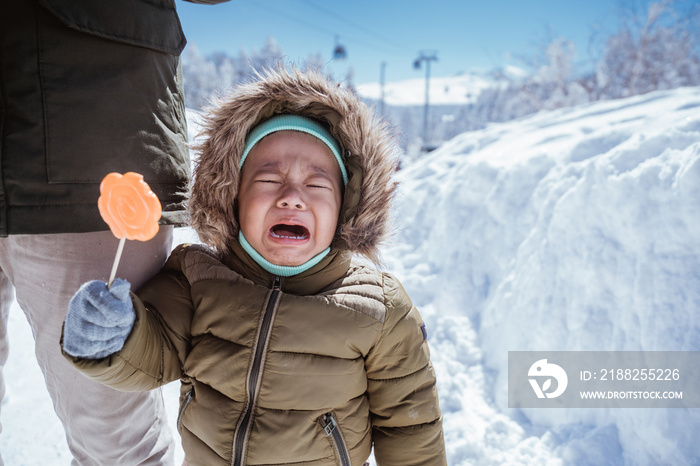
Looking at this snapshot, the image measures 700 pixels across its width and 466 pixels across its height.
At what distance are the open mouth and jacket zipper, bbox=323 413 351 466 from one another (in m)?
0.65

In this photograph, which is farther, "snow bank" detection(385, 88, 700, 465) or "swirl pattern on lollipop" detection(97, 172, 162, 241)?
"snow bank" detection(385, 88, 700, 465)

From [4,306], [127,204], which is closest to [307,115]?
[127,204]

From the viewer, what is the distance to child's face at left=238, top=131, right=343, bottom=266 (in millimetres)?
1449

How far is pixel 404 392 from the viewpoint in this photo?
1.51 metres

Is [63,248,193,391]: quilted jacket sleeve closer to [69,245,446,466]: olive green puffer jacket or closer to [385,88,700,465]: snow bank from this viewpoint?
[69,245,446,466]: olive green puffer jacket

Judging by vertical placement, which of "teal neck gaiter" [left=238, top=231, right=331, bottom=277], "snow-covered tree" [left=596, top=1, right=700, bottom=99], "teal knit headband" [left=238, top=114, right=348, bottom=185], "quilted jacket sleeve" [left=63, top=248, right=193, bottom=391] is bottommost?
"quilted jacket sleeve" [left=63, top=248, right=193, bottom=391]

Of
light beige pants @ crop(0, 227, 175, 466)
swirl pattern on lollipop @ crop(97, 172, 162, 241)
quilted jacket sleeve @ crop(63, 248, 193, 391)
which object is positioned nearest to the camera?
swirl pattern on lollipop @ crop(97, 172, 162, 241)

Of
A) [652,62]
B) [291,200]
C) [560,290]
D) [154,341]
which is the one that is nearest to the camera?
[154,341]

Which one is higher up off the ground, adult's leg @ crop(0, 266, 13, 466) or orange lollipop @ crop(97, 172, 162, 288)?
orange lollipop @ crop(97, 172, 162, 288)

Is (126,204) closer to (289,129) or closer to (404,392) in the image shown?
(289,129)

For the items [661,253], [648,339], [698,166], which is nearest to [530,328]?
[648,339]

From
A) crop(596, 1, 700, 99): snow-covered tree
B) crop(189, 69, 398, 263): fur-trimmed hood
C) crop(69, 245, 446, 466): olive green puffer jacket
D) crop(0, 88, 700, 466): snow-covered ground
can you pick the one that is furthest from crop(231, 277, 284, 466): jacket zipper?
crop(596, 1, 700, 99): snow-covered tree

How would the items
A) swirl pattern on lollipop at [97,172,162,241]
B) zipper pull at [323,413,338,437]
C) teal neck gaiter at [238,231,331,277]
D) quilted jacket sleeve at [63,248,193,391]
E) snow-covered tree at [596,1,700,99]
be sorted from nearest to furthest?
swirl pattern on lollipop at [97,172,162,241] < quilted jacket sleeve at [63,248,193,391] < zipper pull at [323,413,338,437] < teal neck gaiter at [238,231,331,277] < snow-covered tree at [596,1,700,99]

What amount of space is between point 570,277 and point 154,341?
285 cm
